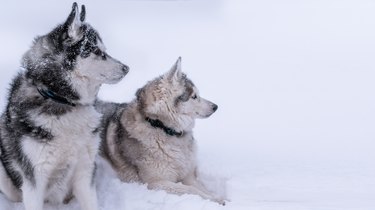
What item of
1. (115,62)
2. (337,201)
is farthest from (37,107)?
(337,201)

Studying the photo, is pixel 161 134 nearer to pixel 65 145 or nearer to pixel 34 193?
pixel 65 145

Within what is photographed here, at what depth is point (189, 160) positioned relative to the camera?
5.54m

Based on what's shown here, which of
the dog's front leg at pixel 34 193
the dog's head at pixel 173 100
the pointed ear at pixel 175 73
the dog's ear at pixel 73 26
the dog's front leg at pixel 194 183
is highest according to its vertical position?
the pointed ear at pixel 175 73

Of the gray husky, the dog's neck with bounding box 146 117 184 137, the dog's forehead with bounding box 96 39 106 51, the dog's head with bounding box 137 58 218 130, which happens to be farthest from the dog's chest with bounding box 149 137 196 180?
the dog's forehead with bounding box 96 39 106 51

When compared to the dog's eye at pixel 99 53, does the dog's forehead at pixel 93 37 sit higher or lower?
higher

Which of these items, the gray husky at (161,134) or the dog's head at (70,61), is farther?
the gray husky at (161,134)

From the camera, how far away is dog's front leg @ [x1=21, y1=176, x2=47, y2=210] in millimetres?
4117

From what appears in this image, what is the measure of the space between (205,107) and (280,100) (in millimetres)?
4064

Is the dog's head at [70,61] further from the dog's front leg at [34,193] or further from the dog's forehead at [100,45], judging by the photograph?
the dog's front leg at [34,193]

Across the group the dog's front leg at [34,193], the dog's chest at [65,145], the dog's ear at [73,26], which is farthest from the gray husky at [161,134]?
the dog's ear at [73,26]

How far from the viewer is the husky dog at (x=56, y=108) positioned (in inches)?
160

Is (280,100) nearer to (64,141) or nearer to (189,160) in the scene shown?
(189,160)

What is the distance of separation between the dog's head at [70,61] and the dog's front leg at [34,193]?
77 centimetres

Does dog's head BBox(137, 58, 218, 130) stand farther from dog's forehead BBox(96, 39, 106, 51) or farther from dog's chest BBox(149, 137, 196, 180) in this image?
dog's forehead BBox(96, 39, 106, 51)
